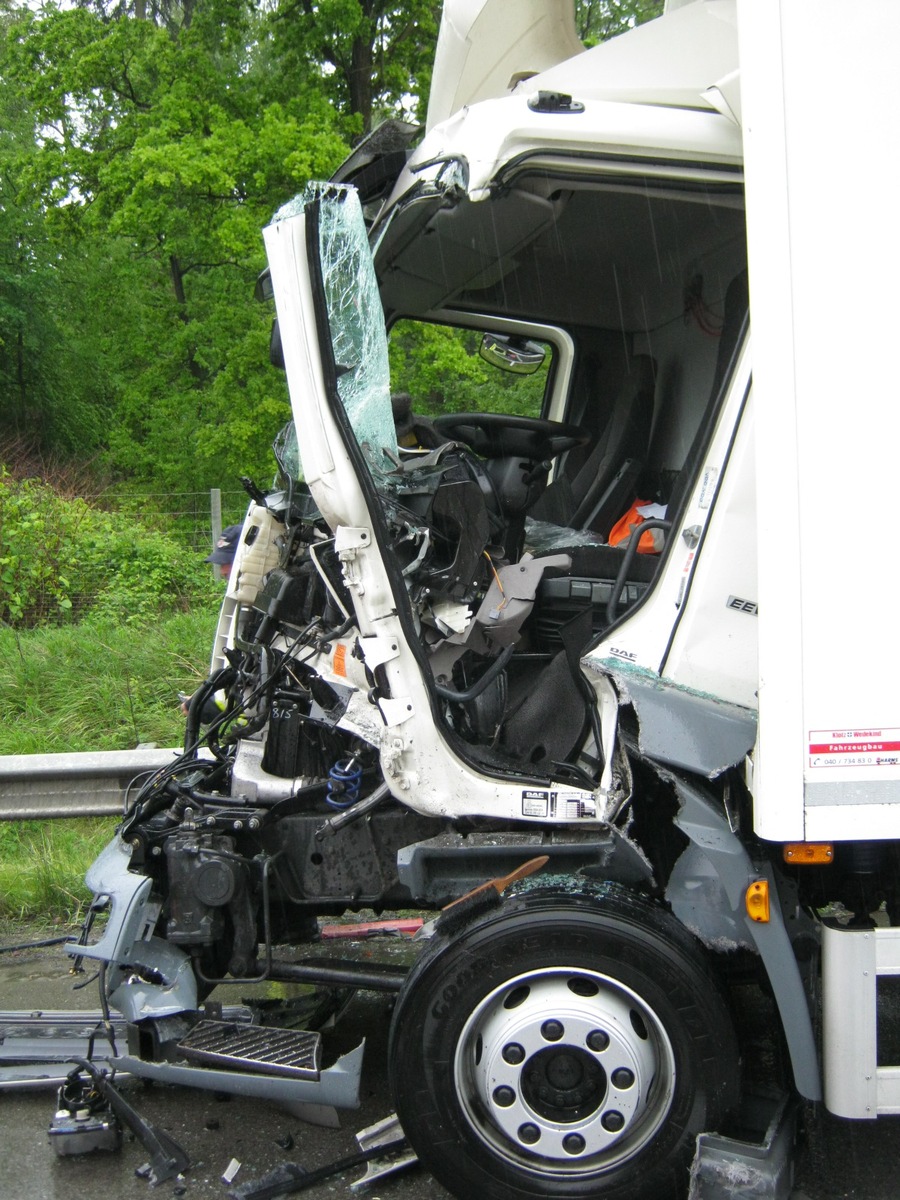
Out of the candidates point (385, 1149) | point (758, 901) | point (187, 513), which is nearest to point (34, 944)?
point (385, 1149)

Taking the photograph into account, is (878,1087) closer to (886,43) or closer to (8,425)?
(886,43)

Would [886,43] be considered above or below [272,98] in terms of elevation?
below

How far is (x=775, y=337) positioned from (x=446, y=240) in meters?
1.93

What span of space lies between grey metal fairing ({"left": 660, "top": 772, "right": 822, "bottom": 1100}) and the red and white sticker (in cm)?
38

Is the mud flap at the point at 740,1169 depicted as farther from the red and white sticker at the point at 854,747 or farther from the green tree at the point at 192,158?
the green tree at the point at 192,158

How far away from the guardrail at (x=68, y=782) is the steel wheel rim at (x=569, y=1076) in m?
2.52

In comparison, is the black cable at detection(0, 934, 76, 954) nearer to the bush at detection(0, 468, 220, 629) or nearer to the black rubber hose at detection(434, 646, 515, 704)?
the black rubber hose at detection(434, 646, 515, 704)

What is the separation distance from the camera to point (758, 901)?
270 centimetres

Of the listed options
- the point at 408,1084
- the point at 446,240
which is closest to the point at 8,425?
the point at 446,240

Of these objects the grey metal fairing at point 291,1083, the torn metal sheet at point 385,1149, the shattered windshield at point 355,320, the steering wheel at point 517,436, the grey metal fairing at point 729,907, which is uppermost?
the shattered windshield at point 355,320

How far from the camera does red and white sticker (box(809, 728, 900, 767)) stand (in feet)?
8.20

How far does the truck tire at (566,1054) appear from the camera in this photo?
2.78 m

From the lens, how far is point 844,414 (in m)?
2.49

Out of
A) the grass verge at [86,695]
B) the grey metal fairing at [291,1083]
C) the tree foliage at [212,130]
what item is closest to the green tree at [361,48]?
the tree foliage at [212,130]
